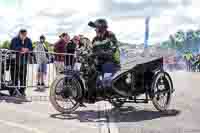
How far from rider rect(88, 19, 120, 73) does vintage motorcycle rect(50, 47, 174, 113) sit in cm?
10

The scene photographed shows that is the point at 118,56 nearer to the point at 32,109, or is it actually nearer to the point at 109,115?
the point at 109,115

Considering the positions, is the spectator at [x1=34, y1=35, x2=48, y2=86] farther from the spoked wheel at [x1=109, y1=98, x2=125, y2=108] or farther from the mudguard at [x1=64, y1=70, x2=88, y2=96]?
the mudguard at [x1=64, y1=70, x2=88, y2=96]

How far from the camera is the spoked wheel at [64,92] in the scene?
24.6 feet

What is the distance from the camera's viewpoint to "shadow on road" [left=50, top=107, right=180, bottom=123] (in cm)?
735

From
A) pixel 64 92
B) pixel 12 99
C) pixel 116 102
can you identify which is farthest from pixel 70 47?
pixel 64 92

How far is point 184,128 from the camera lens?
658 centimetres

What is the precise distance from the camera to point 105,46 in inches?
301

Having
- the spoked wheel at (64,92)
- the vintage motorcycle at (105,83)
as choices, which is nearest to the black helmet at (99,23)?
the vintage motorcycle at (105,83)

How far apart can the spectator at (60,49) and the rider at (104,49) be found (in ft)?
14.0

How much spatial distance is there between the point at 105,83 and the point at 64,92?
748mm

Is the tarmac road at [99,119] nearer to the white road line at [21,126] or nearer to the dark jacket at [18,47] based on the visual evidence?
the white road line at [21,126]

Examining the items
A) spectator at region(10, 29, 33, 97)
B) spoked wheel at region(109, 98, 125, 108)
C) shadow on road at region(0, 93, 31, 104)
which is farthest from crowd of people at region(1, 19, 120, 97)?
spoked wheel at region(109, 98, 125, 108)

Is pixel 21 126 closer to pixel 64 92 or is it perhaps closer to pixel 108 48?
pixel 64 92

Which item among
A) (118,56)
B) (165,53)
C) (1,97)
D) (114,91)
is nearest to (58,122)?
(114,91)
